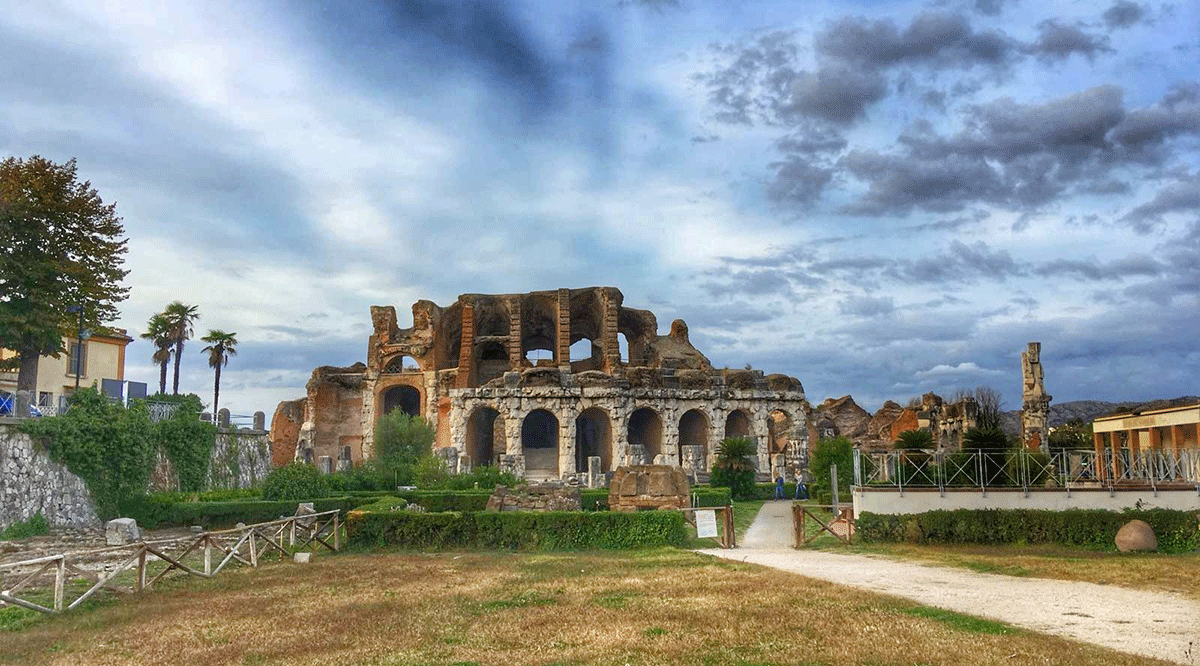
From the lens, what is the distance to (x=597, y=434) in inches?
2117

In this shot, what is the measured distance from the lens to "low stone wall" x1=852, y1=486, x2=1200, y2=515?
2220cm

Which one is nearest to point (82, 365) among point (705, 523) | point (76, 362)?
point (76, 362)

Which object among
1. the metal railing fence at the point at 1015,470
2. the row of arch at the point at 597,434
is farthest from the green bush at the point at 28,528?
the row of arch at the point at 597,434

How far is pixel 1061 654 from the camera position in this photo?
9.45 m

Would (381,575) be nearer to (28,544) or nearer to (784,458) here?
(28,544)

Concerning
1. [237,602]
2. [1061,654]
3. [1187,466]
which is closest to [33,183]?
[237,602]

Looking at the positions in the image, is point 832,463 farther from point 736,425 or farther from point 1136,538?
point 736,425

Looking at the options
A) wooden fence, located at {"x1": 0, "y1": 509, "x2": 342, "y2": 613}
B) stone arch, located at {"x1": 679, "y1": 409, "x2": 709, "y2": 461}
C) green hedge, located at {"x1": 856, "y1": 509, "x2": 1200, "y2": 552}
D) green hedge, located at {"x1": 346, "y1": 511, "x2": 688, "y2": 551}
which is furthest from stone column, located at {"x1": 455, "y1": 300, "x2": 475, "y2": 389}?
green hedge, located at {"x1": 856, "y1": 509, "x2": 1200, "y2": 552}

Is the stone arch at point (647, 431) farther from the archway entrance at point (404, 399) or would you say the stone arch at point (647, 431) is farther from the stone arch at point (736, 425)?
the archway entrance at point (404, 399)

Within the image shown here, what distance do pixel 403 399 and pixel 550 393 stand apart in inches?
603

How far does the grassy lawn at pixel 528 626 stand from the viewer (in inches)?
384

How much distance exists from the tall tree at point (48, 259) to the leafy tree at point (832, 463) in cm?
2796

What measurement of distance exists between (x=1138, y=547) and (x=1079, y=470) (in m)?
8.13

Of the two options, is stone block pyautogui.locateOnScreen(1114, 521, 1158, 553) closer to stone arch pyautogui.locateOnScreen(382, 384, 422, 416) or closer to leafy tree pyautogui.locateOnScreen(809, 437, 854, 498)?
leafy tree pyautogui.locateOnScreen(809, 437, 854, 498)
